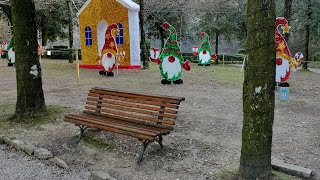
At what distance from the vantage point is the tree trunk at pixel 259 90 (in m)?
3.21

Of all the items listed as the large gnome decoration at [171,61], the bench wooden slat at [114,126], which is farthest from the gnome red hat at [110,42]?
the bench wooden slat at [114,126]

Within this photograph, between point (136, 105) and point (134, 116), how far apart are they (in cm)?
18

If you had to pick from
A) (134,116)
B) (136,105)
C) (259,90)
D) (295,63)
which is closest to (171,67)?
(295,63)

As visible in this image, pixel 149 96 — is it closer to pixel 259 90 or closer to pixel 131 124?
pixel 131 124

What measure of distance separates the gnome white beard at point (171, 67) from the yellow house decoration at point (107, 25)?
5.04 meters

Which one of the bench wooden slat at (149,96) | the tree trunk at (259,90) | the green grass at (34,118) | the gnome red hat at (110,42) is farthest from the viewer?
the gnome red hat at (110,42)

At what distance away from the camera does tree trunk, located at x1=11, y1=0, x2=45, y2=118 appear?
19.9 ft

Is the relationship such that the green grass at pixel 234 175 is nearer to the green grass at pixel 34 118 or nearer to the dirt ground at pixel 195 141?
the dirt ground at pixel 195 141

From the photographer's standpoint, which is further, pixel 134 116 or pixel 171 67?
pixel 171 67

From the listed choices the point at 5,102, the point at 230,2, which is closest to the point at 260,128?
the point at 5,102

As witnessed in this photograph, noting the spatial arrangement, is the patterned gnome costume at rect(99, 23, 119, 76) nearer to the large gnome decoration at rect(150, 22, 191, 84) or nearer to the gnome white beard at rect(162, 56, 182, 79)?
the large gnome decoration at rect(150, 22, 191, 84)

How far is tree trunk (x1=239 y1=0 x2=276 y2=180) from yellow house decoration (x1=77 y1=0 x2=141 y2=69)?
41.5 feet

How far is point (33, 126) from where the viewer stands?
6.11 metres

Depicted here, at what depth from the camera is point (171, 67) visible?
11.1 m
